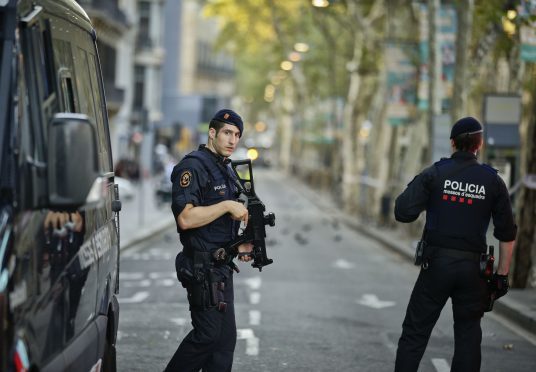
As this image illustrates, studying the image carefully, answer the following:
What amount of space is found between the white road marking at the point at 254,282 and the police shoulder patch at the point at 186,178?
921 cm

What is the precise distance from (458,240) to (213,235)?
1576mm

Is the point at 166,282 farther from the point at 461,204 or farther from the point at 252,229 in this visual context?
the point at 252,229

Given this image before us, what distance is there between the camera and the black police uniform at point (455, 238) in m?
7.38

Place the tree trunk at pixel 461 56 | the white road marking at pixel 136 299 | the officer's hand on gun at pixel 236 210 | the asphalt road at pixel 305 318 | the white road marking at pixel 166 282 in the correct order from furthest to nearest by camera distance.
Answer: the tree trunk at pixel 461 56
the white road marking at pixel 166 282
the white road marking at pixel 136 299
the asphalt road at pixel 305 318
the officer's hand on gun at pixel 236 210

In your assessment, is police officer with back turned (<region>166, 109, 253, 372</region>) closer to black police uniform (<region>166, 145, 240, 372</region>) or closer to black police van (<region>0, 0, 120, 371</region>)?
black police uniform (<region>166, 145, 240, 372</region>)

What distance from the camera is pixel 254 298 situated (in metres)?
14.7

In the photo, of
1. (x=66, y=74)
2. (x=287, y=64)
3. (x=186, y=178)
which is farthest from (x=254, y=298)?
(x=287, y=64)

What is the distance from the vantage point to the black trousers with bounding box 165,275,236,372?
6.78 metres

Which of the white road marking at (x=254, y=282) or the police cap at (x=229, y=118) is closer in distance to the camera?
the police cap at (x=229, y=118)

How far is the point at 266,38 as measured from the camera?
58531 millimetres

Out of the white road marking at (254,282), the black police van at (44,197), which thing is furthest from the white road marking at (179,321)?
the black police van at (44,197)

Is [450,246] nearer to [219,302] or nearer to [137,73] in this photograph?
[219,302]

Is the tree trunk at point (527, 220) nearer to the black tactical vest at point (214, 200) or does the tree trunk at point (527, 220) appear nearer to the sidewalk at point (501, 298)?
the sidewalk at point (501, 298)

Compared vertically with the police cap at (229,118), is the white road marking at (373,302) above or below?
below
